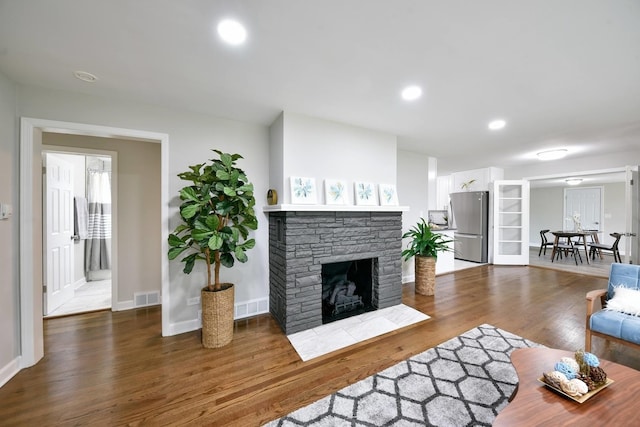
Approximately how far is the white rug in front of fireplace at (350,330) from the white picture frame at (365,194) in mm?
1408

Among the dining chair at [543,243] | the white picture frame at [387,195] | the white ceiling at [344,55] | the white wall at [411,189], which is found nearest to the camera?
the white ceiling at [344,55]

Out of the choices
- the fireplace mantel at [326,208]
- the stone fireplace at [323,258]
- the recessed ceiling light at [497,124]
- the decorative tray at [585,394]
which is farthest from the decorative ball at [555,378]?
the recessed ceiling light at [497,124]

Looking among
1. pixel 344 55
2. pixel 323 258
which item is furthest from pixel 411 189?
pixel 344 55

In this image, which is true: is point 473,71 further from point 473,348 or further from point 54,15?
point 54,15

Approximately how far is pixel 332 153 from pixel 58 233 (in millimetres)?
3807

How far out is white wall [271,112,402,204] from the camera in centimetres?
260

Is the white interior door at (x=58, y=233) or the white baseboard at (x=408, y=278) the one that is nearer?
the white interior door at (x=58, y=233)

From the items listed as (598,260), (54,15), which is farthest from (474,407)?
(598,260)

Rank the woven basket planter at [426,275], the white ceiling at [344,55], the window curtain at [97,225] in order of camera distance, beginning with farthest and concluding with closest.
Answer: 1. the window curtain at [97,225]
2. the woven basket planter at [426,275]
3. the white ceiling at [344,55]

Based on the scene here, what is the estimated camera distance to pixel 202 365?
6.50 feet

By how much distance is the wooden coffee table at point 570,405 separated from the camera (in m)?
1.05

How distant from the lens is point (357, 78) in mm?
1990

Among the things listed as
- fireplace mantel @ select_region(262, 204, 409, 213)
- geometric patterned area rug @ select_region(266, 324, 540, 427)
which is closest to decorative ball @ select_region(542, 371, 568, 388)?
geometric patterned area rug @ select_region(266, 324, 540, 427)

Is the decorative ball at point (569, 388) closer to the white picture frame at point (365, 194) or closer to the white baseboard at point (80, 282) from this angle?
the white picture frame at point (365, 194)
